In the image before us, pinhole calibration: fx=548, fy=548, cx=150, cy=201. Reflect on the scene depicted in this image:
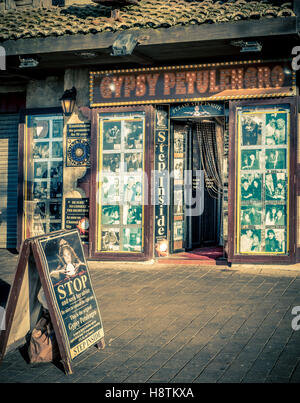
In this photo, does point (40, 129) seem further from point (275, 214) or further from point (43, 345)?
point (43, 345)

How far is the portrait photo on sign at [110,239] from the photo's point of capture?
10.7 meters

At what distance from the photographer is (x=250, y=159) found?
988cm

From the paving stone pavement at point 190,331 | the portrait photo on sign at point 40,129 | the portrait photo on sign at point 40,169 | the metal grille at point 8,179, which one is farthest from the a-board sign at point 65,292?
the metal grille at point 8,179

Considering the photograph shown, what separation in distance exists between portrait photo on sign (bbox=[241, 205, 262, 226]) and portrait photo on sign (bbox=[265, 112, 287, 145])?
1.20 m

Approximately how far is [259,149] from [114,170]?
9.24 ft

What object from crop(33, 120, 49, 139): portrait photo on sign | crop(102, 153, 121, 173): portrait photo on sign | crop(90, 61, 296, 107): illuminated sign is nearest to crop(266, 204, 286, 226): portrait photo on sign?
crop(90, 61, 296, 107): illuminated sign

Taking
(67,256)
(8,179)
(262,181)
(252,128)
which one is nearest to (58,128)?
(8,179)

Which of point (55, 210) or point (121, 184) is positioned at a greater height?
point (121, 184)

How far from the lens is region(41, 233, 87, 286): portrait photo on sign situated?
5.16m

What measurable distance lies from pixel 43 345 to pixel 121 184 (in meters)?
5.62

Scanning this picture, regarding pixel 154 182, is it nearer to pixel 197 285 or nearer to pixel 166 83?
pixel 166 83

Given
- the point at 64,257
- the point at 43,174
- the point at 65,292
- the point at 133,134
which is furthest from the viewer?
the point at 43,174

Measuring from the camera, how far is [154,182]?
34.6ft
